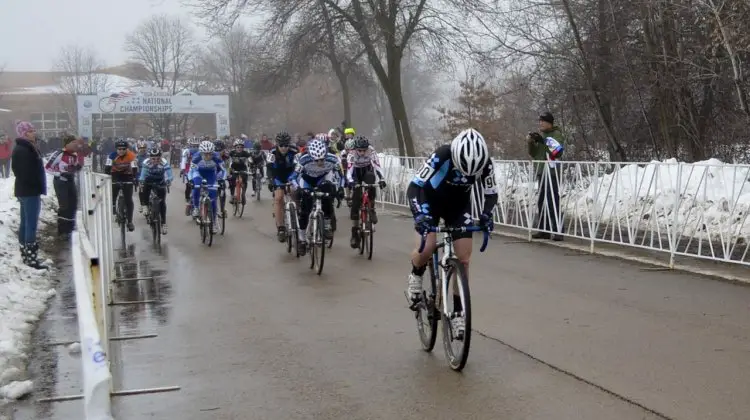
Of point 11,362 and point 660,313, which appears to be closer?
point 11,362

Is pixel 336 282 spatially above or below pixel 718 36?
below

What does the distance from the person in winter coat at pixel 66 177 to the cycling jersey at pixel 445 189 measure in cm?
1001

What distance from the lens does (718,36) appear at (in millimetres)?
14375

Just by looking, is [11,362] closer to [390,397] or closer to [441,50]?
[390,397]

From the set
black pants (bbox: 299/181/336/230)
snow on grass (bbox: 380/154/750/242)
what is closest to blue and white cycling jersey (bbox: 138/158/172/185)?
black pants (bbox: 299/181/336/230)

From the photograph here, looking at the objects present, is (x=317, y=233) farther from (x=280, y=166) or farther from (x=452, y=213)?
(x=452, y=213)

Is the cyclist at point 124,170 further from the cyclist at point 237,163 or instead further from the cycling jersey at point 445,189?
the cycling jersey at point 445,189

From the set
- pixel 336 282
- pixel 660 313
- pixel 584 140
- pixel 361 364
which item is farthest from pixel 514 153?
pixel 361 364

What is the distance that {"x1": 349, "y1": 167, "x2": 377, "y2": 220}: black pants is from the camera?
517 inches

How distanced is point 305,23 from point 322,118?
130 feet

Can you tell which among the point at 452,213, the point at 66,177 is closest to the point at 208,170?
the point at 66,177

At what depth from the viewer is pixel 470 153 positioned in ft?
19.9

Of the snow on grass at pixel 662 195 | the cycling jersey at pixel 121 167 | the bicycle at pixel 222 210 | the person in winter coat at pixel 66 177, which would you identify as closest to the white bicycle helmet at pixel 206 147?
the bicycle at pixel 222 210

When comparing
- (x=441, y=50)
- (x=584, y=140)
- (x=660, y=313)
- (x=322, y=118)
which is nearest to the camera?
(x=660, y=313)
